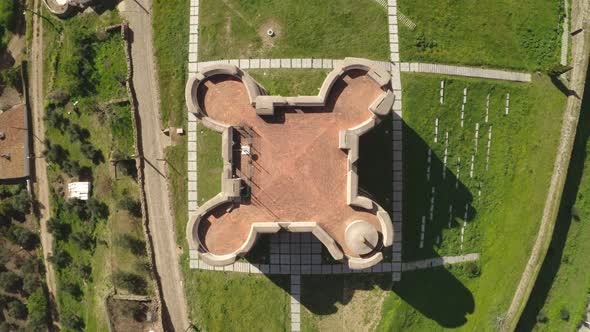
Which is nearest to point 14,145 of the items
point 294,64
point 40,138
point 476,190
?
point 40,138

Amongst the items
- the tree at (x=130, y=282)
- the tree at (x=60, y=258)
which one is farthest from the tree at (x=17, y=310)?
the tree at (x=130, y=282)

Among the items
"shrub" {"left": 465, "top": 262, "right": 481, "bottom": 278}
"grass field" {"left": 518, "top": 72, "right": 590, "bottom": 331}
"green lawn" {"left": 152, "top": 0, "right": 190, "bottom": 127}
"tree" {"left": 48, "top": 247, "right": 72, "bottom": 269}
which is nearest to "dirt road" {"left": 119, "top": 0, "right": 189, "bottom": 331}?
"green lawn" {"left": 152, "top": 0, "right": 190, "bottom": 127}

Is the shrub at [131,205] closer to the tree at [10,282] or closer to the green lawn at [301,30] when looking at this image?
the tree at [10,282]

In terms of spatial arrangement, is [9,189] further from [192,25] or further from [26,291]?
[192,25]

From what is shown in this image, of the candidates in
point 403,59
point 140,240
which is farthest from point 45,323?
point 403,59

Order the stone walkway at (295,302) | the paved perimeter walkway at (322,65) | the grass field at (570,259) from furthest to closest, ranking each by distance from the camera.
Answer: the grass field at (570,259) → the paved perimeter walkway at (322,65) → the stone walkway at (295,302)

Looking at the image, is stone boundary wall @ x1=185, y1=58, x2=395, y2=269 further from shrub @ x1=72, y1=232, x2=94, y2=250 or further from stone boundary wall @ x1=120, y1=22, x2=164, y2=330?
shrub @ x1=72, y1=232, x2=94, y2=250
